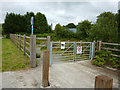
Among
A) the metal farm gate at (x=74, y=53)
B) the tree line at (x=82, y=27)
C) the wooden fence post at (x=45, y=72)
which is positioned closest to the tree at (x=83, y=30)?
the tree line at (x=82, y=27)

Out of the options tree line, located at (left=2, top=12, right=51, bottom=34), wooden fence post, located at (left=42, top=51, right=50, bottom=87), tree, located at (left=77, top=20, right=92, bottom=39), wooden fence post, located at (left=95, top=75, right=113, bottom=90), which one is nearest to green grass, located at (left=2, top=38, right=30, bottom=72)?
wooden fence post, located at (left=42, top=51, right=50, bottom=87)

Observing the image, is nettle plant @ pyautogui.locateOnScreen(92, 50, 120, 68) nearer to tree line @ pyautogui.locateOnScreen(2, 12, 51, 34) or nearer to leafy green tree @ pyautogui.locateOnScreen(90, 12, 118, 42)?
leafy green tree @ pyautogui.locateOnScreen(90, 12, 118, 42)

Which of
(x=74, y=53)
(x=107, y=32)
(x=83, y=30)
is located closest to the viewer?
(x=74, y=53)

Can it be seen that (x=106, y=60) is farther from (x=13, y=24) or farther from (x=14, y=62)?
(x=13, y=24)

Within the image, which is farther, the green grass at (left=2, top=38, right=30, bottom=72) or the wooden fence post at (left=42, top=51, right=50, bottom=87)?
the green grass at (left=2, top=38, right=30, bottom=72)

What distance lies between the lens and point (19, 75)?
3701 millimetres

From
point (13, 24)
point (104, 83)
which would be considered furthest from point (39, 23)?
point (104, 83)

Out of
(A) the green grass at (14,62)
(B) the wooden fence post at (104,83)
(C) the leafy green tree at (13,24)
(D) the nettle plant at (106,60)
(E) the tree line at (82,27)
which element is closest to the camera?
(B) the wooden fence post at (104,83)

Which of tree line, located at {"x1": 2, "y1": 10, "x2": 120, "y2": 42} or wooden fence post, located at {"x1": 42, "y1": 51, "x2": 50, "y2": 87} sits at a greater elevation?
tree line, located at {"x1": 2, "y1": 10, "x2": 120, "y2": 42}

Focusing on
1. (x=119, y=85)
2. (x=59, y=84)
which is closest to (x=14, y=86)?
(x=59, y=84)

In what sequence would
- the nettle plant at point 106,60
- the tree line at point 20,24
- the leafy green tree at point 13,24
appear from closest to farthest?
the nettle plant at point 106,60 → the leafy green tree at point 13,24 → the tree line at point 20,24

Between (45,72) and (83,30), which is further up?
(83,30)

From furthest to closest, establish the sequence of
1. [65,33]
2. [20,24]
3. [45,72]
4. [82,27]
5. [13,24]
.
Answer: [20,24] → [13,24] → [65,33] → [82,27] → [45,72]

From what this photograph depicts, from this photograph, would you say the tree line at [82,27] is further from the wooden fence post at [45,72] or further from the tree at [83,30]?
the wooden fence post at [45,72]
